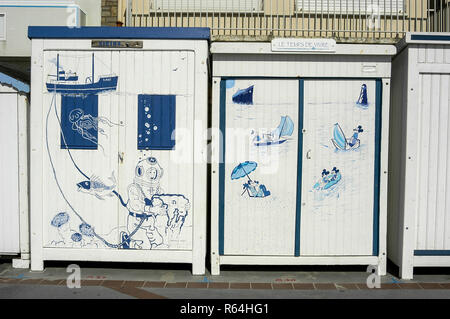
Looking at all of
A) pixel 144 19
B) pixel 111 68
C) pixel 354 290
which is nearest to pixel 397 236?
pixel 354 290

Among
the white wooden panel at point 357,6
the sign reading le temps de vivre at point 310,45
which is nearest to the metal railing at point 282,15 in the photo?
the white wooden panel at point 357,6

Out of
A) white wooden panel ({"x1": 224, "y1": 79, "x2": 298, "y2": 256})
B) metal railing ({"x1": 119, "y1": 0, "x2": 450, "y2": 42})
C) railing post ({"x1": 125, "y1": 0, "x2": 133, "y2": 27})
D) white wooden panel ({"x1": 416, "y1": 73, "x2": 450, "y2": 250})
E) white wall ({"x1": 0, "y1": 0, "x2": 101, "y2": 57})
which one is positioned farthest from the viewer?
white wall ({"x1": 0, "y1": 0, "x2": 101, "y2": 57})

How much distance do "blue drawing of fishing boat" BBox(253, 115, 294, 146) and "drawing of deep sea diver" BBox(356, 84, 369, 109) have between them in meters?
0.87

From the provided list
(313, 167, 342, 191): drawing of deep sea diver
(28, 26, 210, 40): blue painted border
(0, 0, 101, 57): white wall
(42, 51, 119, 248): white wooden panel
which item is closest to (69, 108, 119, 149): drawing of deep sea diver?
(42, 51, 119, 248): white wooden panel

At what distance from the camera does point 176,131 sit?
514 cm

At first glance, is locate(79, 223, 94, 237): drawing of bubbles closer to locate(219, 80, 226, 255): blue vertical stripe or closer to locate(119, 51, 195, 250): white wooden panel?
locate(119, 51, 195, 250): white wooden panel

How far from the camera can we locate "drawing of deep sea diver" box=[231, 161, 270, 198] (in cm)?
524

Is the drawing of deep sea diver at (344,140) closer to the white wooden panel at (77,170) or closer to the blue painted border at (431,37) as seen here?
the blue painted border at (431,37)

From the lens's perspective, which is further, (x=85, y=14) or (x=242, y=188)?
(x=85, y=14)

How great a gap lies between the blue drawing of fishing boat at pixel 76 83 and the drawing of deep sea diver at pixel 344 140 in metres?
2.77

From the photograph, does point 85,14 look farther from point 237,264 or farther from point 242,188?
point 237,264

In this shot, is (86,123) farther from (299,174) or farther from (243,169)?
(299,174)

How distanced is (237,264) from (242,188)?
3.16ft
